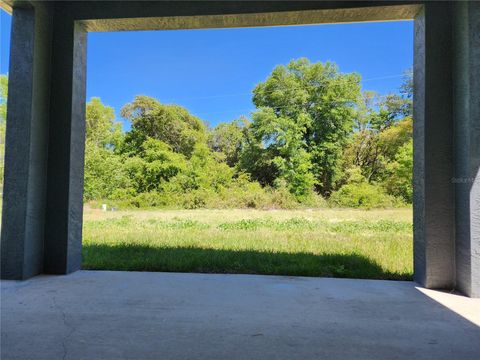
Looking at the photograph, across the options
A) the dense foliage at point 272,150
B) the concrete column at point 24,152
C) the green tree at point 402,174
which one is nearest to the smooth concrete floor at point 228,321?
the concrete column at point 24,152

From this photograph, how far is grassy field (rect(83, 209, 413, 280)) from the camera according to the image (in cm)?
380

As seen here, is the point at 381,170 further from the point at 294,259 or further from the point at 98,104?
the point at 98,104

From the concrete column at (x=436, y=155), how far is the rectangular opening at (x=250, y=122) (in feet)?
21.9

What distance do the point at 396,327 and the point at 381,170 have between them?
11327mm

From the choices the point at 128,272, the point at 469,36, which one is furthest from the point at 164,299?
the point at 469,36

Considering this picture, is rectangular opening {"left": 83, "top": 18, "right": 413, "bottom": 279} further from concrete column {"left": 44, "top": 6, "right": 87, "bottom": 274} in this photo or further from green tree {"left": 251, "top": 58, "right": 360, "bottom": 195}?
concrete column {"left": 44, "top": 6, "right": 87, "bottom": 274}

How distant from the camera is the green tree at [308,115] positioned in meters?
13.7

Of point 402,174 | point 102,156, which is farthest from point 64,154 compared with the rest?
point 402,174

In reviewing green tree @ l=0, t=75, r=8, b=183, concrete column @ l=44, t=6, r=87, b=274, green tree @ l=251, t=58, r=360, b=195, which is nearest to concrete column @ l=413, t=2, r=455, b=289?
concrete column @ l=44, t=6, r=87, b=274

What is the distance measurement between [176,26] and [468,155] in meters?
3.30

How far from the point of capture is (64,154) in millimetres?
3541

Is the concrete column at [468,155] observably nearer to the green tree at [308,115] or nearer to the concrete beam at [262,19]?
the concrete beam at [262,19]

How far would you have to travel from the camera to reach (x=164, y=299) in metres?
2.63

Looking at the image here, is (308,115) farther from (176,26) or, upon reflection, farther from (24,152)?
(24,152)
